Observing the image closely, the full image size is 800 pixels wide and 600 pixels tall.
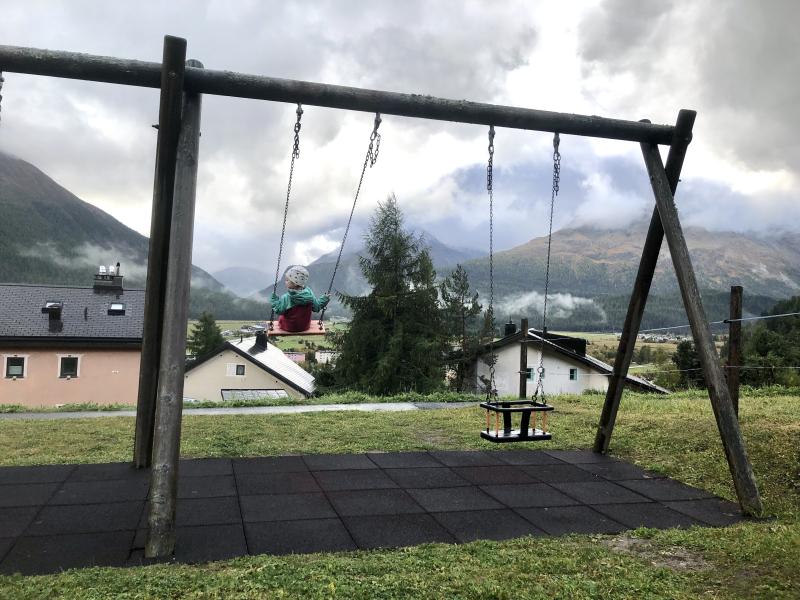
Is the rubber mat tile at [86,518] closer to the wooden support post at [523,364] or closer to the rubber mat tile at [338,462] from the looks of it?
the rubber mat tile at [338,462]

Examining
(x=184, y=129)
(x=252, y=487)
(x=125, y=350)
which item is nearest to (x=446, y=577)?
(x=252, y=487)

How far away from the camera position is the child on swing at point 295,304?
294 inches

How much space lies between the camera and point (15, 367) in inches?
1113

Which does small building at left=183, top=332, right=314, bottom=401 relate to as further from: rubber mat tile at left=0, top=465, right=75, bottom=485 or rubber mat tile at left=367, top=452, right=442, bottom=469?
rubber mat tile at left=0, top=465, right=75, bottom=485

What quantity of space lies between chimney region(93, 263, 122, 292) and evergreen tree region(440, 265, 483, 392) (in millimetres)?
17333

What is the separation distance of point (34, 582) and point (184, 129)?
3.11m

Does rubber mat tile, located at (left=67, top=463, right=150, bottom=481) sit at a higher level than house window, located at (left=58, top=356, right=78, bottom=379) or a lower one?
higher

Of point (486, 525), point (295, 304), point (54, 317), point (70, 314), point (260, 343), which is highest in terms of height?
point (70, 314)

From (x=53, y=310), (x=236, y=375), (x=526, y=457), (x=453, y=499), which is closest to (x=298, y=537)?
(x=453, y=499)

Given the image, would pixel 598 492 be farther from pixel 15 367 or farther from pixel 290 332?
pixel 15 367

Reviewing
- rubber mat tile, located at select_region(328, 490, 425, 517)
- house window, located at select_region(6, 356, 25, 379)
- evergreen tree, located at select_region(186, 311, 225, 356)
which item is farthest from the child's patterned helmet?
evergreen tree, located at select_region(186, 311, 225, 356)

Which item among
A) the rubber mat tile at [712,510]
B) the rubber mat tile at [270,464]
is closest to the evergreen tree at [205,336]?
the rubber mat tile at [270,464]

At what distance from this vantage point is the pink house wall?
28.2 m

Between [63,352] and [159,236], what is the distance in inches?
1054
